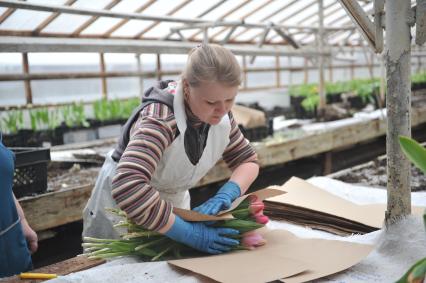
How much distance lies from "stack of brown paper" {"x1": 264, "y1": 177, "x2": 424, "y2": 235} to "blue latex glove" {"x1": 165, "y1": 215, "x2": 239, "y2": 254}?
1.11 feet

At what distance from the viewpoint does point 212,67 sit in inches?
44.5

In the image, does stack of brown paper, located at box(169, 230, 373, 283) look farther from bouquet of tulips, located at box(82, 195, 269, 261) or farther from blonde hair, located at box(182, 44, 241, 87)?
blonde hair, located at box(182, 44, 241, 87)

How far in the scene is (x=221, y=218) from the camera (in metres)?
1.14

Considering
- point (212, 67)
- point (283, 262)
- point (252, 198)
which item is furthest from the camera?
point (252, 198)

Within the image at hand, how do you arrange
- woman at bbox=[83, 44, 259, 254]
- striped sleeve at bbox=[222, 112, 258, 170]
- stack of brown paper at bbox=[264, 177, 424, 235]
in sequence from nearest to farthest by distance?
woman at bbox=[83, 44, 259, 254], stack of brown paper at bbox=[264, 177, 424, 235], striped sleeve at bbox=[222, 112, 258, 170]

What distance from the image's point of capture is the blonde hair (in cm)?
113

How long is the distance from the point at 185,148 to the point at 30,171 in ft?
3.87

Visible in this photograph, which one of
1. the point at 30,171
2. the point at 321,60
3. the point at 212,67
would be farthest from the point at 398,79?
the point at 321,60

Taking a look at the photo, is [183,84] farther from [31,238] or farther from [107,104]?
[107,104]

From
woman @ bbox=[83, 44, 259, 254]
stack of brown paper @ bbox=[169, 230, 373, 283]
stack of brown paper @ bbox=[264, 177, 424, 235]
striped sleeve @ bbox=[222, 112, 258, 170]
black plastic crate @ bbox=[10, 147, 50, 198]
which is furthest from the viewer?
black plastic crate @ bbox=[10, 147, 50, 198]

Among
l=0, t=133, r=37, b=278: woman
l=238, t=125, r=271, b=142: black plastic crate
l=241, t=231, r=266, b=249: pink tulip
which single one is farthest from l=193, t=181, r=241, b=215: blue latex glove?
l=238, t=125, r=271, b=142: black plastic crate

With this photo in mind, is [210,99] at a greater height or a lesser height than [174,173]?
greater

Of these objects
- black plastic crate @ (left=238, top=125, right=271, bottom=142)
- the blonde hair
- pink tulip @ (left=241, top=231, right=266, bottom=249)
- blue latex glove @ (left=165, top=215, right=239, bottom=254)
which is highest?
the blonde hair

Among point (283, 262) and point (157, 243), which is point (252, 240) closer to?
point (283, 262)
